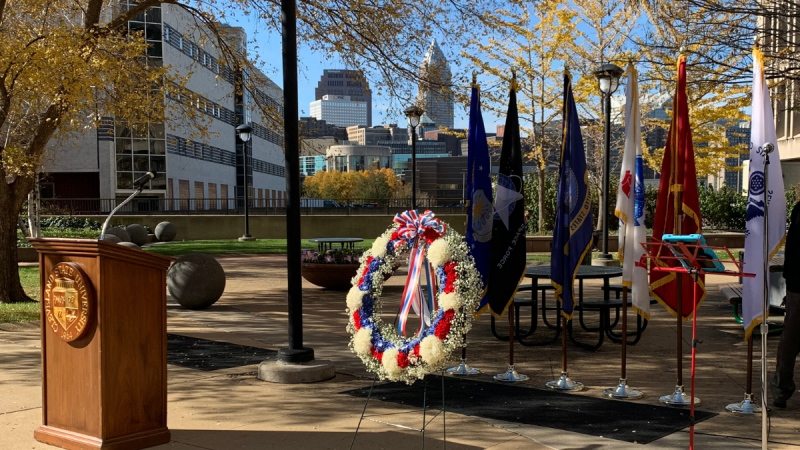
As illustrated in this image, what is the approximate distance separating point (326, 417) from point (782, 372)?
13.7ft

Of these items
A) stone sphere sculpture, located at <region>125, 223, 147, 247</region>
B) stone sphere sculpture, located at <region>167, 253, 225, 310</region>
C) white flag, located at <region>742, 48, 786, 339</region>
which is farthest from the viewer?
stone sphere sculpture, located at <region>125, 223, 147, 247</region>

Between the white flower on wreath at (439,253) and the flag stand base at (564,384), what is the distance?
2978 millimetres

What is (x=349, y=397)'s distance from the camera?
24.3 ft

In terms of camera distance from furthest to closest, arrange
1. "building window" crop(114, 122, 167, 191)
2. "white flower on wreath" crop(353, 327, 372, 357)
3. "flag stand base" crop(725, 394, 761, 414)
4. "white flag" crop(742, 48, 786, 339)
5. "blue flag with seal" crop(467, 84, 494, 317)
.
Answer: "building window" crop(114, 122, 167, 191)
"blue flag with seal" crop(467, 84, 494, 317)
"flag stand base" crop(725, 394, 761, 414)
"white flag" crop(742, 48, 786, 339)
"white flower on wreath" crop(353, 327, 372, 357)

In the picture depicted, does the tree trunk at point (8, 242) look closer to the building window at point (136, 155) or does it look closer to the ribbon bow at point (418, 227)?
the ribbon bow at point (418, 227)

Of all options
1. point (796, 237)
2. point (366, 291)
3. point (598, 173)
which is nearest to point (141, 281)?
point (366, 291)

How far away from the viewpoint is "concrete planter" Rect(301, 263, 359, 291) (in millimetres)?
16625

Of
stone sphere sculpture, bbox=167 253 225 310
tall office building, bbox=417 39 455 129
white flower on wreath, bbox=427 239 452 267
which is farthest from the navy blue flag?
stone sphere sculpture, bbox=167 253 225 310

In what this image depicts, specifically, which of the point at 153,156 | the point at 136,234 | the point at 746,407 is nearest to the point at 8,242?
the point at 746,407

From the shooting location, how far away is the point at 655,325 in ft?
40.0

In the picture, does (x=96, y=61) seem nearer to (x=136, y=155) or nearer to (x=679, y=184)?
(x=679, y=184)

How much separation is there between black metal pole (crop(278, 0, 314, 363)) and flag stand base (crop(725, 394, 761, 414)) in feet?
14.2

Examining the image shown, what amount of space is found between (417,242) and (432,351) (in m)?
0.89

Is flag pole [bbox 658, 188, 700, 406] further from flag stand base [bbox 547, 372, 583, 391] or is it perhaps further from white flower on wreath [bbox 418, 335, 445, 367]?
white flower on wreath [bbox 418, 335, 445, 367]
